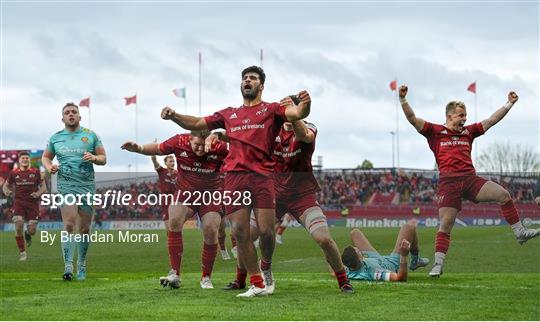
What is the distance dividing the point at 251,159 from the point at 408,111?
3.57 meters

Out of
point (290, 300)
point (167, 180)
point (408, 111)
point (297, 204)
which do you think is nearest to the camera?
point (290, 300)

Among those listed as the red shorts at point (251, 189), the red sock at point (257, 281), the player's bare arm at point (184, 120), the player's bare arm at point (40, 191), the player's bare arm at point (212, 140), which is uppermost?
the player's bare arm at point (184, 120)

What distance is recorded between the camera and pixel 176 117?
10930mm

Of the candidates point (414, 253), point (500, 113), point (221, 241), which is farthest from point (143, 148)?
point (221, 241)

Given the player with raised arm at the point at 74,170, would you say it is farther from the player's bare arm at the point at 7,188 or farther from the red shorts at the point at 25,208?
the red shorts at the point at 25,208

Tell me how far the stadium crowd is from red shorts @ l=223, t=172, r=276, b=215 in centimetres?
3812

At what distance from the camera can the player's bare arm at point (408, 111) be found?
12625 mm

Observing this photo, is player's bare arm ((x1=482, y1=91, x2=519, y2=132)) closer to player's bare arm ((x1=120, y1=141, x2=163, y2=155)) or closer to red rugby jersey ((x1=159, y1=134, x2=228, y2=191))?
red rugby jersey ((x1=159, y1=134, x2=228, y2=191))

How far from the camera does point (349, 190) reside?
5700 centimetres

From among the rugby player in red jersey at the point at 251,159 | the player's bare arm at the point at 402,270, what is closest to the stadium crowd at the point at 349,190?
the player's bare arm at the point at 402,270

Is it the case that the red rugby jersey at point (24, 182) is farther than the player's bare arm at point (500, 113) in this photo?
Yes

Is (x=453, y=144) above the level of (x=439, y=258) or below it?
above

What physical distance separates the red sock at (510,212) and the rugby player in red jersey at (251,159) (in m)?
4.98

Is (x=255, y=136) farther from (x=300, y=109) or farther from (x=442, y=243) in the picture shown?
(x=442, y=243)
